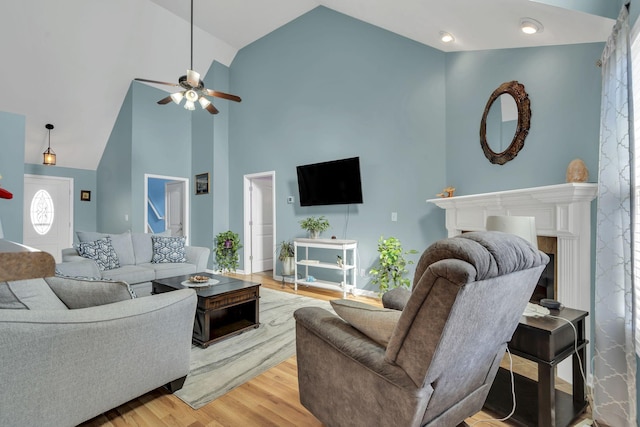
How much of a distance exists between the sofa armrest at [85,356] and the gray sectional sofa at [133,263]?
216 cm

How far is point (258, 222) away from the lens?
6.39 meters

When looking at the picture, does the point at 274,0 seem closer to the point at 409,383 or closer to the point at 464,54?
the point at 464,54

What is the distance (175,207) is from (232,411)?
606 centimetres

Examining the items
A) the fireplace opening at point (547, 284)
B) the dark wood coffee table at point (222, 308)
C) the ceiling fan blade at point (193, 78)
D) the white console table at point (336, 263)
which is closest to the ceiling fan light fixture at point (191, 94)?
the ceiling fan blade at point (193, 78)

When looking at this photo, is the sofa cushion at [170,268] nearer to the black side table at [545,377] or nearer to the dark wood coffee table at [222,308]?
the dark wood coffee table at [222,308]

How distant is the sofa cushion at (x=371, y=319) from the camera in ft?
4.33

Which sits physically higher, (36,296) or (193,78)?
(193,78)

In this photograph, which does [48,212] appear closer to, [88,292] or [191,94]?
[191,94]

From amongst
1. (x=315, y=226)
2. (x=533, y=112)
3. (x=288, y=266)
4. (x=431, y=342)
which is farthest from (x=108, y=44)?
(x=431, y=342)

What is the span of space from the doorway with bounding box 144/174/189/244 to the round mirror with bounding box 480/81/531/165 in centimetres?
578

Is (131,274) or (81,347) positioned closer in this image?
(81,347)

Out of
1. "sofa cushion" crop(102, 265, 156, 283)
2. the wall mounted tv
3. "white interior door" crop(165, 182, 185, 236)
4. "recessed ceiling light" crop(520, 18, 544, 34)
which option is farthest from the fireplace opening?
"white interior door" crop(165, 182, 185, 236)

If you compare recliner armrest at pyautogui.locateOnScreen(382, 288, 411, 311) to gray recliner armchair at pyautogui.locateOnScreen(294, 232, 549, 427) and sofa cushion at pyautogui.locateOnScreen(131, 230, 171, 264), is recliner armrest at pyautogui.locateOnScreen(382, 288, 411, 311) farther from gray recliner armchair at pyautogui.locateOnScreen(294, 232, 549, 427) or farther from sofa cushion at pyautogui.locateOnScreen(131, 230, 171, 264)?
sofa cushion at pyautogui.locateOnScreen(131, 230, 171, 264)

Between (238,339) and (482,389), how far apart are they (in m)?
2.06
